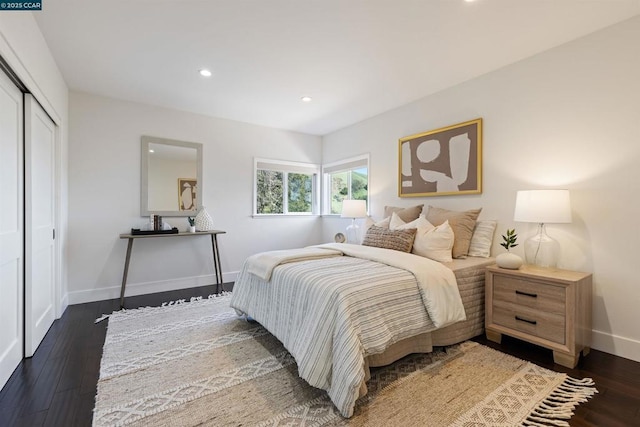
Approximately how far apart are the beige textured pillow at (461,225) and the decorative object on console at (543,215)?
490 mm

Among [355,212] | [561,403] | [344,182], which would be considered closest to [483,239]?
[561,403]

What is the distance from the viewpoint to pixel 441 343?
7.19ft

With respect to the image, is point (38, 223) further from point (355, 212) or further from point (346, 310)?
point (355, 212)

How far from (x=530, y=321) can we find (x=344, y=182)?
3.42m

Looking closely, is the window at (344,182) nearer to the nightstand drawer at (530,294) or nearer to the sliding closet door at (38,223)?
the nightstand drawer at (530,294)

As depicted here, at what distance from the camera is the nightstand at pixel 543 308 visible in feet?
6.44

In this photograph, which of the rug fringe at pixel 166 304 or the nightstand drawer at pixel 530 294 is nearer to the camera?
the nightstand drawer at pixel 530 294

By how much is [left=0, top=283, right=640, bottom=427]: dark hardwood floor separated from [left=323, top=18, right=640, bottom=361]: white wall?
1.50 feet

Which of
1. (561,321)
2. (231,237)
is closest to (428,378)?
(561,321)

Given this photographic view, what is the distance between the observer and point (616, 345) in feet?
7.07

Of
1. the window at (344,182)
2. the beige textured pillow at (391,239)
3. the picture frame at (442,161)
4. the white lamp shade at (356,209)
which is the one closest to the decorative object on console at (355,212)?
the white lamp shade at (356,209)

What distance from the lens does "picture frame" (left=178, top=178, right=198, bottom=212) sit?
404 cm

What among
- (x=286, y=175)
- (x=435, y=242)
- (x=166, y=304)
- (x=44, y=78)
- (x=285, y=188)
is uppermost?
(x=44, y=78)

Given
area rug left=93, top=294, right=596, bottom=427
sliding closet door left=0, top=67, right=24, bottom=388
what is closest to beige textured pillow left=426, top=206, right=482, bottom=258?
area rug left=93, top=294, right=596, bottom=427
